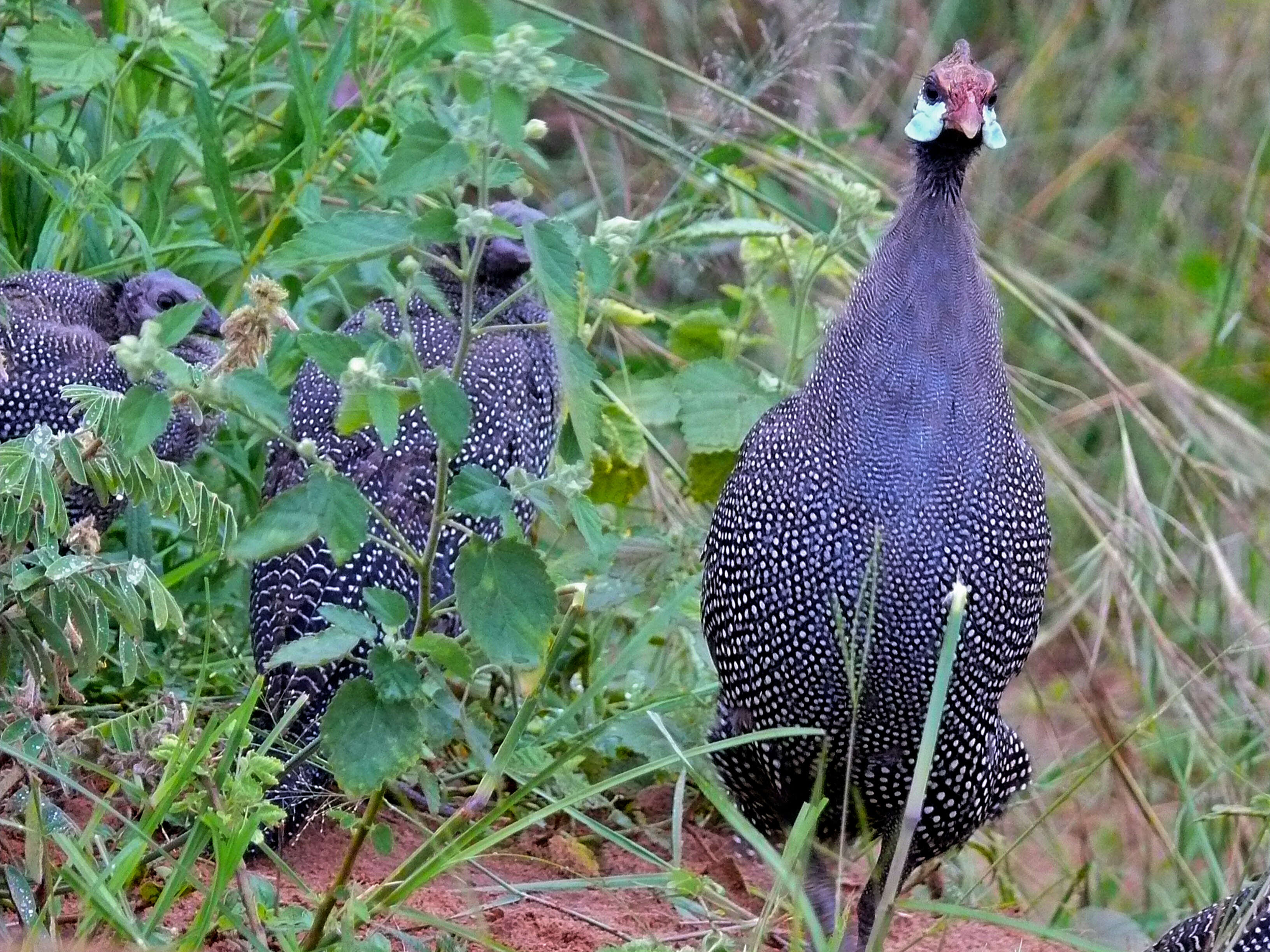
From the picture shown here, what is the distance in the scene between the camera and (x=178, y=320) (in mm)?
2564

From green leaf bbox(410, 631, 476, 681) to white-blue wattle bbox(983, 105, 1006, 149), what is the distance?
5.07ft

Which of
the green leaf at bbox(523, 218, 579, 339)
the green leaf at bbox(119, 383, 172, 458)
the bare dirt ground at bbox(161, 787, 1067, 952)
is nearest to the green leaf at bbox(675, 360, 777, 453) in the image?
the bare dirt ground at bbox(161, 787, 1067, 952)

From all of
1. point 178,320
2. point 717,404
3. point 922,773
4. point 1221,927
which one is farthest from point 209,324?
point 1221,927

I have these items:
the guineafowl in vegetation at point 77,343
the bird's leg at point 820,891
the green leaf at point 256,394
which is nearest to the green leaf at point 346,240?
the green leaf at point 256,394

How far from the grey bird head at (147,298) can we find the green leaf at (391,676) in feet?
4.87

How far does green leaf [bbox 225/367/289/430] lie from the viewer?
2.46 m

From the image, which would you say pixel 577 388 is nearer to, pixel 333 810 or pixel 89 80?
pixel 333 810

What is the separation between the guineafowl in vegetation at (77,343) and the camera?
362 centimetres

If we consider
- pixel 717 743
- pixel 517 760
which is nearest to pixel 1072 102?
pixel 517 760

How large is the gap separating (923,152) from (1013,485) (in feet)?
2.15

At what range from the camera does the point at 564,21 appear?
4.55 meters

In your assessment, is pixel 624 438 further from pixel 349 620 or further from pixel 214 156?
pixel 349 620

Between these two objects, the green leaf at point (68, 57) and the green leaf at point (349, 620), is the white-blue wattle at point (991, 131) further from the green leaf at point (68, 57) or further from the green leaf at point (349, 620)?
the green leaf at point (68, 57)

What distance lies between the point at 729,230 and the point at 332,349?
2.17 metres
